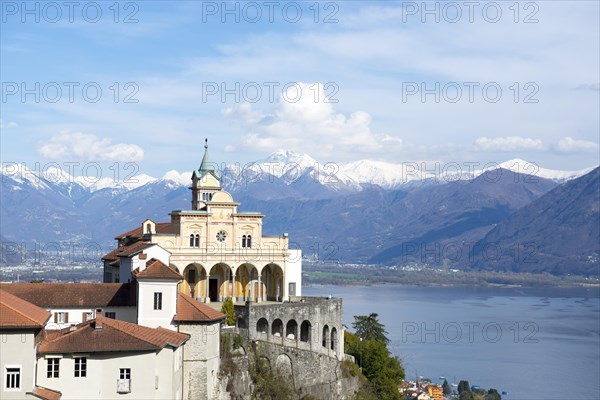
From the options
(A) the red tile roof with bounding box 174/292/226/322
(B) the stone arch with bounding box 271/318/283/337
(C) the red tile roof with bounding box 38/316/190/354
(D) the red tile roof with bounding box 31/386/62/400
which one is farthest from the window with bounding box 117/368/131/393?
(B) the stone arch with bounding box 271/318/283/337

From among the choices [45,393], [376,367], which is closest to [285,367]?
[376,367]

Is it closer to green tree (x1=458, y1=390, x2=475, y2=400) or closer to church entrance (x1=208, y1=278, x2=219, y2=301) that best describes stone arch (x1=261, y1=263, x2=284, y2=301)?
church entrance (x1=208, y1=278, x2=219, y2=301)

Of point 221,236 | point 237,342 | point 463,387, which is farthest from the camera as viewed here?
point 463,387

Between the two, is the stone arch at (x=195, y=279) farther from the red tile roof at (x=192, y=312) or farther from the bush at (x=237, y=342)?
the red tile roof at (x=192, y=312)

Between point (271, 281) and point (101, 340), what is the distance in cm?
2700

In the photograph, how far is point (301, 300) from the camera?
59.7 meters

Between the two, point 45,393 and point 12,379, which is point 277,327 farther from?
point 12,379

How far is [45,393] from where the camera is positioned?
33688 mm

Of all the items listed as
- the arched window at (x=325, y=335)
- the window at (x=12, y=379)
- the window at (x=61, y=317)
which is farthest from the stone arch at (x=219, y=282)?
the window at (x=12, y=379)

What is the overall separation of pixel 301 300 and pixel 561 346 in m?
103

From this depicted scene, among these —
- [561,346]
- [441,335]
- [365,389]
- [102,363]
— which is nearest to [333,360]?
[365,389]

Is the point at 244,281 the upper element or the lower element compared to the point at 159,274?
lower

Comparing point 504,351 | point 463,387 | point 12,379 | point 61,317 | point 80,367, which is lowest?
point 463,387

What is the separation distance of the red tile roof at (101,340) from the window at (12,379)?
1839mm
